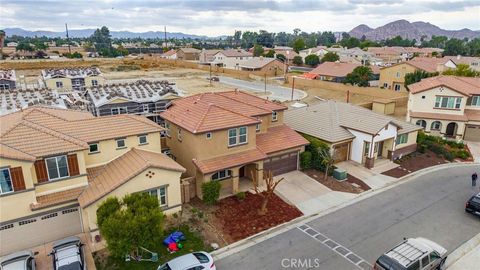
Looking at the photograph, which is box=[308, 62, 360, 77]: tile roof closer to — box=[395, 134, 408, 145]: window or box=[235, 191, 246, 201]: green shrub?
box=[395, 134, 408, 145]: window

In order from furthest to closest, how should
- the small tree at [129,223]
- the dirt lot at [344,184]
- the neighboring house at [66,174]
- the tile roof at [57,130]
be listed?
1. the dirt lot at [344,184]
2. the tile roof at [57,130]
3. the neighboring house at [66,174]
4. the small tree at [129,223]

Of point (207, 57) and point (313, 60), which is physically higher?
point (207, 57)

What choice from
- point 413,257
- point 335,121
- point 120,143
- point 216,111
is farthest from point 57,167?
point 335,121

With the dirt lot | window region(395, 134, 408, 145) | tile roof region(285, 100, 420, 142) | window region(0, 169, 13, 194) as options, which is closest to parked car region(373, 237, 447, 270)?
the dirt lot

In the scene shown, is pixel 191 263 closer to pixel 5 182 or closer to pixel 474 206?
pixel 5 182

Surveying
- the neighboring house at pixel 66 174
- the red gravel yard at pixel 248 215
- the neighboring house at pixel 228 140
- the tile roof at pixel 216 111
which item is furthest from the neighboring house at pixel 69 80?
the red gravel yard at pixel 248 215

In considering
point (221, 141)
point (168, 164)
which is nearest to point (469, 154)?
point (221, 141)

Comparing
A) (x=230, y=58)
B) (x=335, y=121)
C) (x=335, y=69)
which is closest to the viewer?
(x=335, y=121)

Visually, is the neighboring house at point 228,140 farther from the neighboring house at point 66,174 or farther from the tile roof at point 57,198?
the tile roof at point 57,198
